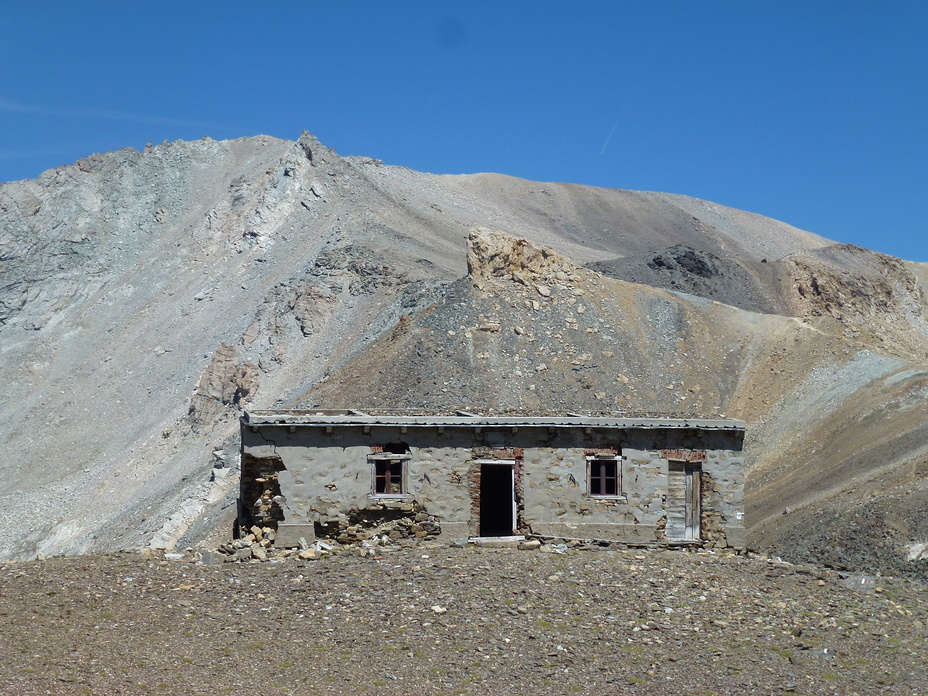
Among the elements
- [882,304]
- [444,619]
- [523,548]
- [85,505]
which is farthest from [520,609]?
[882,304]

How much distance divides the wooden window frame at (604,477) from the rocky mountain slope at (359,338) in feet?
24.1

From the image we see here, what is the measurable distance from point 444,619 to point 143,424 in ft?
156

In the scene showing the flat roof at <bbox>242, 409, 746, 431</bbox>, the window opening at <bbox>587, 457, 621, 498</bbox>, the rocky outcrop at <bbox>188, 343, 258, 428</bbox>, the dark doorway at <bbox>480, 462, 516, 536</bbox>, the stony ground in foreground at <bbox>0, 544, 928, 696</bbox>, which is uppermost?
the rocky outcrop at <bbox>188, 343, 258, 428</bbox>

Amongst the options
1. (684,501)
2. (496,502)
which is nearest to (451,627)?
(684,501)

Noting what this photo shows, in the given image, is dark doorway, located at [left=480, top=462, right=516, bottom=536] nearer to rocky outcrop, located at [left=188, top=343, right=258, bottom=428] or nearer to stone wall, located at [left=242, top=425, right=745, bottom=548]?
stone wall, located at [left=242, top=425, right=745, bottom=548]

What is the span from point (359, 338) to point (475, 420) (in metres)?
35.1

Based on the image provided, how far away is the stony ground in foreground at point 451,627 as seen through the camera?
51.3ft

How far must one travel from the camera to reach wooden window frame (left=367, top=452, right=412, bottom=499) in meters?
23.6

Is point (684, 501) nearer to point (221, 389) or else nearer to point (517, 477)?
point (517, 477)

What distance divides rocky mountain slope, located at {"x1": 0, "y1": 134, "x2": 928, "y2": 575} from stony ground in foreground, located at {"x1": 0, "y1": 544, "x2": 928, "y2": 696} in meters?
8.48

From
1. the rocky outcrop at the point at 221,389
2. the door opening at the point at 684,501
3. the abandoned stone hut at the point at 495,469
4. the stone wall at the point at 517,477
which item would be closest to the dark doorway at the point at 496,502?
the abandoned stone hut at the point at 495,469

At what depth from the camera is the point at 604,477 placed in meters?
24.7

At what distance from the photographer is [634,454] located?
2478 centimetres

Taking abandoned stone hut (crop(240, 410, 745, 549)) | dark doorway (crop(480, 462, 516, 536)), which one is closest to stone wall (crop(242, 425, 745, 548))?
abandoned stone hut (crop(240, 410, 745, 549))
